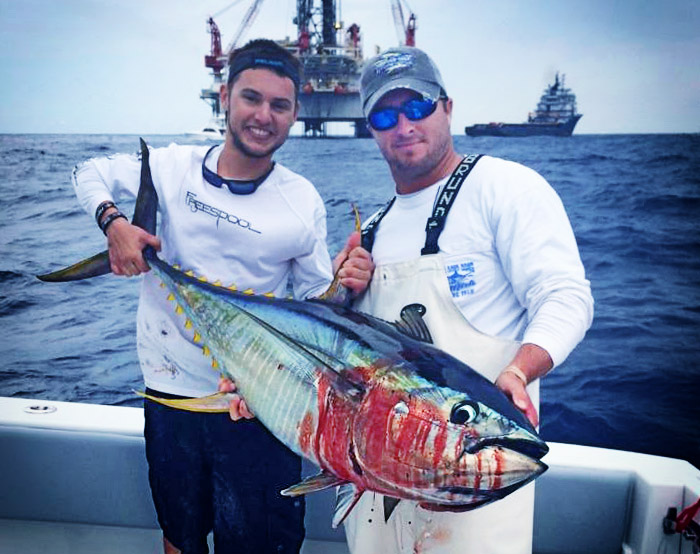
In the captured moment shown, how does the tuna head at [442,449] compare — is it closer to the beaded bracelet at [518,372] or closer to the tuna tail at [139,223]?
the beaded bracelet at [518,372]

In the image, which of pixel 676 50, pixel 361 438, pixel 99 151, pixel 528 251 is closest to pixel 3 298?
pixel 99 151

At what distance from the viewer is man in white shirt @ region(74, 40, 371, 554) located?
142 centimetres

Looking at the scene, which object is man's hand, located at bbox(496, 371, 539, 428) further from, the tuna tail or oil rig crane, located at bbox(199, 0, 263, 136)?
oil rig crane, located at bbox(199, 0, 263, 136)

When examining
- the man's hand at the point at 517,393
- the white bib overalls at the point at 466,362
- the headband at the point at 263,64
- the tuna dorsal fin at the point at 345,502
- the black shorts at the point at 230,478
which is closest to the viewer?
the man's hand at the point at 517,393

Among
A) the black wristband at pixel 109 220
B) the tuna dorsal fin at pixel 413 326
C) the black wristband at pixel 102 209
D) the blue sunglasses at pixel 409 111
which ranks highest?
the blue sunglasses at pixel 409 111

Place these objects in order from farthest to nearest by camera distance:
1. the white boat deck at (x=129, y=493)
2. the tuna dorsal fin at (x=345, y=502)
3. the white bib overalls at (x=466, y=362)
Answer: the white boat deck at (x=129, y=493), the white bib overalls at (x=466, y=362), the tuna dorsal fin at (x=345, y=502)

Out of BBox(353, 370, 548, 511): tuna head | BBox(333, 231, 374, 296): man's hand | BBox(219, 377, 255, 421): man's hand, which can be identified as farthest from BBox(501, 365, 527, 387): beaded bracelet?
BBox(219, 377, 255, 421): man's hand

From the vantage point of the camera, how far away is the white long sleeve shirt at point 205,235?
1446mm

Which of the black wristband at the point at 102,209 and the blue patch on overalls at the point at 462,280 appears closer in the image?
the blue patch on overalls at the point at 462,280

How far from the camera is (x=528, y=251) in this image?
111cm

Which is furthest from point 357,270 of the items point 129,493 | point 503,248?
point 129,493

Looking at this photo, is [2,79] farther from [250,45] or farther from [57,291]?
[250,45]

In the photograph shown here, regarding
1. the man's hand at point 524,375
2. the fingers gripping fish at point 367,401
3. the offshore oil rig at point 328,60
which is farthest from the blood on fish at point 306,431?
the offshore oil rig at point 328,60

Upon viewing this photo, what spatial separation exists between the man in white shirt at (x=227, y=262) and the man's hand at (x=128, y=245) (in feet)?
0.04
